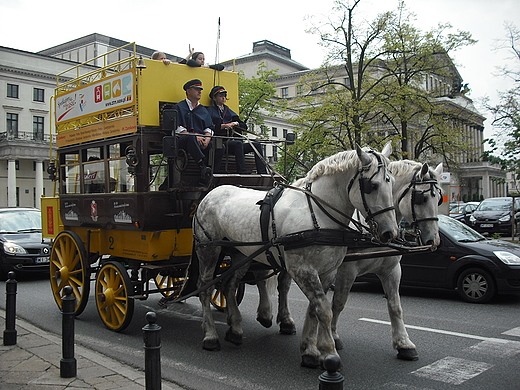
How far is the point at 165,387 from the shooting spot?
16.1 feet

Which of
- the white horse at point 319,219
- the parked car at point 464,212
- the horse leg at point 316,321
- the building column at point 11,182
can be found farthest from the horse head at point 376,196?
the building column at point 11,182

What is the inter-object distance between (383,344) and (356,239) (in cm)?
186

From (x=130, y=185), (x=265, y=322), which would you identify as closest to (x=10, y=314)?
(x=130, y=185)

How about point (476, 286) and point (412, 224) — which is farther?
point (476, 286)

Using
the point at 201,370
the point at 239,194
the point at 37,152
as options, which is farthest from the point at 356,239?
the point at 37,152

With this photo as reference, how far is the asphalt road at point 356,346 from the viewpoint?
5184 millimetres

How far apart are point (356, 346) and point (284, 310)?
3.77 ft

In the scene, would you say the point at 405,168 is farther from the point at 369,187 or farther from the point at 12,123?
the point at 12,123

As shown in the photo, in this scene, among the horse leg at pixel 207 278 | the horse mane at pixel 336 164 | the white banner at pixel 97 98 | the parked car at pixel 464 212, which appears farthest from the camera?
the parked car at pixel 464 212

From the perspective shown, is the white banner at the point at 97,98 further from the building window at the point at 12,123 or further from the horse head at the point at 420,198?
the building window at the point at 12,123

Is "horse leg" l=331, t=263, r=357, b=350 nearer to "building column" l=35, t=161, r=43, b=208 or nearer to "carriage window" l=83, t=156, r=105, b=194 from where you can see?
"carriage window" l=83, t=156, r=105, b=194

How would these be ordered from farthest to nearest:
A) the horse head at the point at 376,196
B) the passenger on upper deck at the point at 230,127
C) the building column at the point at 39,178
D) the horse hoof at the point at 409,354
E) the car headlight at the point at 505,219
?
the building column at the point at 39,178, the car headlight at the point at 505,219, the passenger on upper deck at the point at 230,127, the horse hoof at the point at 409,354, the horse head at the point at 376,196

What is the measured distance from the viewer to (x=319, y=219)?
538 cm

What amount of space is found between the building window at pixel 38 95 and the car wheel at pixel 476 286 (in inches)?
2134
